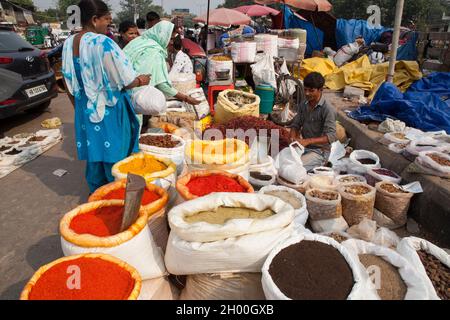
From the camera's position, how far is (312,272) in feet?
4.54

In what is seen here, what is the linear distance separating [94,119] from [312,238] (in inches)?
76.1

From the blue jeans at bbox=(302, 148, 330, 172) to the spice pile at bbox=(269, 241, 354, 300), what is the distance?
80.4 inches

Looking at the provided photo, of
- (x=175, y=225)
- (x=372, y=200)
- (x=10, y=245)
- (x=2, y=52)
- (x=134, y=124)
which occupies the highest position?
(x=2, y=52)

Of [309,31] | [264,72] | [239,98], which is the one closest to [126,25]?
[239,98]

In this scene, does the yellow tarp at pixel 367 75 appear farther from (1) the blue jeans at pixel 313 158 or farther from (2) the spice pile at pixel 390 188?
(2) the spice pile at pixel 390 188

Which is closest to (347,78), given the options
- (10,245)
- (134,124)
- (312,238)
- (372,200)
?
(372,200)

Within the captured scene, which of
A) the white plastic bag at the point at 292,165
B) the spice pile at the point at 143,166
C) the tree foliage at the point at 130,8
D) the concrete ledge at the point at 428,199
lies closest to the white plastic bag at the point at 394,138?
the concrete ledge at the point at 428,199

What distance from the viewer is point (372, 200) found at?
2.81 m

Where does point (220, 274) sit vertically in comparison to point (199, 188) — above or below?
below

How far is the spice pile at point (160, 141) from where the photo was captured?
312 cm

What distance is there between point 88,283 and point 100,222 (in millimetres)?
477

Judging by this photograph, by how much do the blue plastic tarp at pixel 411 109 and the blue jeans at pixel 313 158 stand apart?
1630 millimetres
